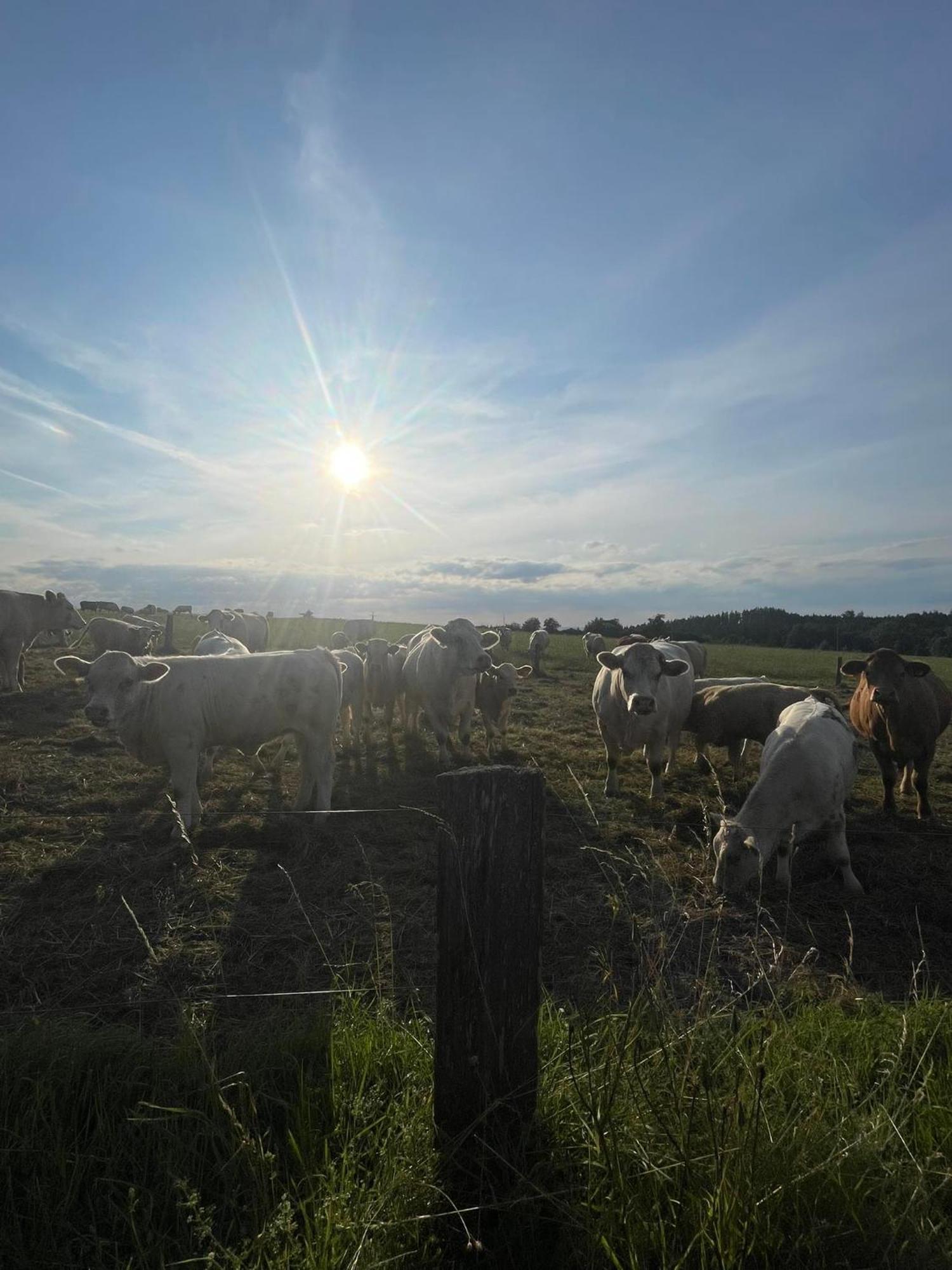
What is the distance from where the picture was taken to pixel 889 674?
9750 millimetres

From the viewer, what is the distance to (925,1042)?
11.5ft

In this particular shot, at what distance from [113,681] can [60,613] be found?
15.1 meters

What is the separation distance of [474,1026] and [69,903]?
4.85m

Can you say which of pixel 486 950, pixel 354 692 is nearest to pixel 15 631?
pixel 354 692

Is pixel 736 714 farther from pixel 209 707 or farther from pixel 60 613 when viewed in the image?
pixel 60 613

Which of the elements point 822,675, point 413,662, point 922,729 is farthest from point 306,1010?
point 822,675

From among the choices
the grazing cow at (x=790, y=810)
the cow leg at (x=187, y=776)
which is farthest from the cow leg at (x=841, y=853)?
the cow leg at (x=187, y=776)

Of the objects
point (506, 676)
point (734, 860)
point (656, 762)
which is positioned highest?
point (506, 676)

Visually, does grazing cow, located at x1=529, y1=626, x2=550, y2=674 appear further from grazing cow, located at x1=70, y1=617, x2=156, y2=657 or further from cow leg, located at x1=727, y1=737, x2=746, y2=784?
cow leg, located at x1=727, y1=737, x2=746, y2=784

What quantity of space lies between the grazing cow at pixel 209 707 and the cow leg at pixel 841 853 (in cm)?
570

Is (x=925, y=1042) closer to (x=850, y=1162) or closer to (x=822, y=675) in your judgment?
(x=850, y=1162)

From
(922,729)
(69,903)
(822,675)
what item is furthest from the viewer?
(822,675)

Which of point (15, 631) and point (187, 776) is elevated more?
point (15, 631)

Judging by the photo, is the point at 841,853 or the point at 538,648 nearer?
the point at 841,853
